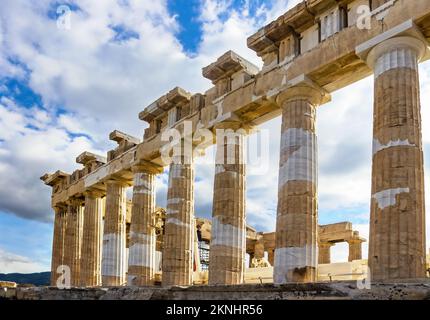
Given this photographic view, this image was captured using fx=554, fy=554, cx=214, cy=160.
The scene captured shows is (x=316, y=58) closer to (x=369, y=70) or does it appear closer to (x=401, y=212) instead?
(x=369, y=70)

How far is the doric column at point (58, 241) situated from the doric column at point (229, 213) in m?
15.2

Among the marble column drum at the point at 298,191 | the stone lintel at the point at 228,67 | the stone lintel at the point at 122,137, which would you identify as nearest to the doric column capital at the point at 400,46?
the marble column drum at the point at 298,191

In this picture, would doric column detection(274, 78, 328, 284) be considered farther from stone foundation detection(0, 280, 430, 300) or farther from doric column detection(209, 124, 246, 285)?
stone foundation detection(0, 280, 430, 300)

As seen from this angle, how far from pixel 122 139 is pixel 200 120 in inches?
267

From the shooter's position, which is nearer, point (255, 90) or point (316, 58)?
point (316, 58)

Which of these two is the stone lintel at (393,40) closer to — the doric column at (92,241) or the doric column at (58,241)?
the doric column at (92,241)

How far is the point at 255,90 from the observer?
18.8 metres

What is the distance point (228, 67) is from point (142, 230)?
8464 millimetres

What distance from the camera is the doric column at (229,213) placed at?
18469 millimetres

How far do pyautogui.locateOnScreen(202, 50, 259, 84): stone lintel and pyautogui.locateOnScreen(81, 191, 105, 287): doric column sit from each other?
11687 millimetres

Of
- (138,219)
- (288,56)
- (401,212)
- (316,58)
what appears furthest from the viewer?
(138,219)
